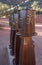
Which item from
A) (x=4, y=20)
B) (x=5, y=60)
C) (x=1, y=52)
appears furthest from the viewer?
(x=4, y=20)

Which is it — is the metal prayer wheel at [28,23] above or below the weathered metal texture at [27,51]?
above

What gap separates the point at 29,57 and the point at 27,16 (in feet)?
1.06

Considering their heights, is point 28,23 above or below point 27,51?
above

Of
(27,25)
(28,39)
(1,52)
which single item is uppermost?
(27,25)

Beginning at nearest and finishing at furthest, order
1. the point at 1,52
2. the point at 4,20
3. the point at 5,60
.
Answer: the point at 5,60, the point at 1,52, the point at 4,20

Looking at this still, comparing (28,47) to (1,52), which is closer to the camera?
(28,47)

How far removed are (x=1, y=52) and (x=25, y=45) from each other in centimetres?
194

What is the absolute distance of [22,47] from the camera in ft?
5.18

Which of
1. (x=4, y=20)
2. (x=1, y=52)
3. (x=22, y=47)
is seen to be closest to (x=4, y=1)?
(x=4, y=20)

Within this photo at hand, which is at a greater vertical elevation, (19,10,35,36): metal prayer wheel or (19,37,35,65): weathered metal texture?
(19,10,35,36): metal prayer wheel

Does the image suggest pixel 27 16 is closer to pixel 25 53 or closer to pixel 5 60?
pixel 25 53

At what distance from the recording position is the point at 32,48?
156 cm

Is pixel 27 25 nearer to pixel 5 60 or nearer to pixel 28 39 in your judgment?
pixel 28 39

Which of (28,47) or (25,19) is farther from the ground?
(25,19)
